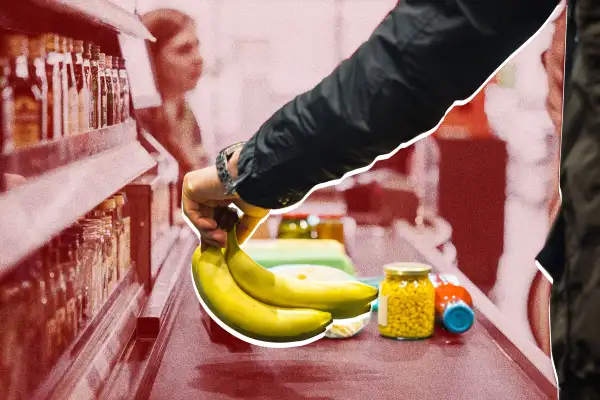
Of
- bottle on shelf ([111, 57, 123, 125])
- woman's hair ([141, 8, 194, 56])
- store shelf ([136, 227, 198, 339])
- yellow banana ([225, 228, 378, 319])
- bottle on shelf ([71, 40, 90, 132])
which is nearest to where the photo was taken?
yellow banana ([225, 228, 378, 319])

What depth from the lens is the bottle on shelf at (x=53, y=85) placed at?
5.12 feet

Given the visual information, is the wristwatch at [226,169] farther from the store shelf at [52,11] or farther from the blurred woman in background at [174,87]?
the blurred woman in background at [174,87]

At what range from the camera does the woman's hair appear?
13.4ft

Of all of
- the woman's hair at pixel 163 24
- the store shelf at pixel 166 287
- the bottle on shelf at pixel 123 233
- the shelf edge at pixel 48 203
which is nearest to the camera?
the shelf edge at pixel 48 203

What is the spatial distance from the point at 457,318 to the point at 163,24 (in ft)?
8.64

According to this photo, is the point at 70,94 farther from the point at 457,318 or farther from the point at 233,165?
the point at 457,318

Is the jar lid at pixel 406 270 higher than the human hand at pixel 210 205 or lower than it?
lower

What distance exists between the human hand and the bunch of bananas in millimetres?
62

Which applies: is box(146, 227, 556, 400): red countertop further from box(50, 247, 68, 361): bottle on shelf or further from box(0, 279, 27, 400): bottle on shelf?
box(0, 279, 27, 400): bottle on shelf

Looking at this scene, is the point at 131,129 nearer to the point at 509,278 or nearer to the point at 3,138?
the point at 3,138

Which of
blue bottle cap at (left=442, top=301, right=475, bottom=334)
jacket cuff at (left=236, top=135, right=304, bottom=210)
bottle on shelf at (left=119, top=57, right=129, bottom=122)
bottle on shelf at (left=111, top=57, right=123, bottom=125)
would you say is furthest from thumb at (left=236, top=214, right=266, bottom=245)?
bottle on shelf at (left=119, top=57, right=129, bottom=122)

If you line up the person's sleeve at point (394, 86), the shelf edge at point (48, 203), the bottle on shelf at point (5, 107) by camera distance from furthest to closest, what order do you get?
1. the bottle on shelf at point (5, 107)
2. the shelf edge at point (48, 203)
3. the person's sleeve at point (394, 86)

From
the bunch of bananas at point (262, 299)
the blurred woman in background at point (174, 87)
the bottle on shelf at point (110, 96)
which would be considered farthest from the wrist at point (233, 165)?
the blurred woman in background at point (174, 87)

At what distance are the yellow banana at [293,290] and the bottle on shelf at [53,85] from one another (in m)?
0.40
